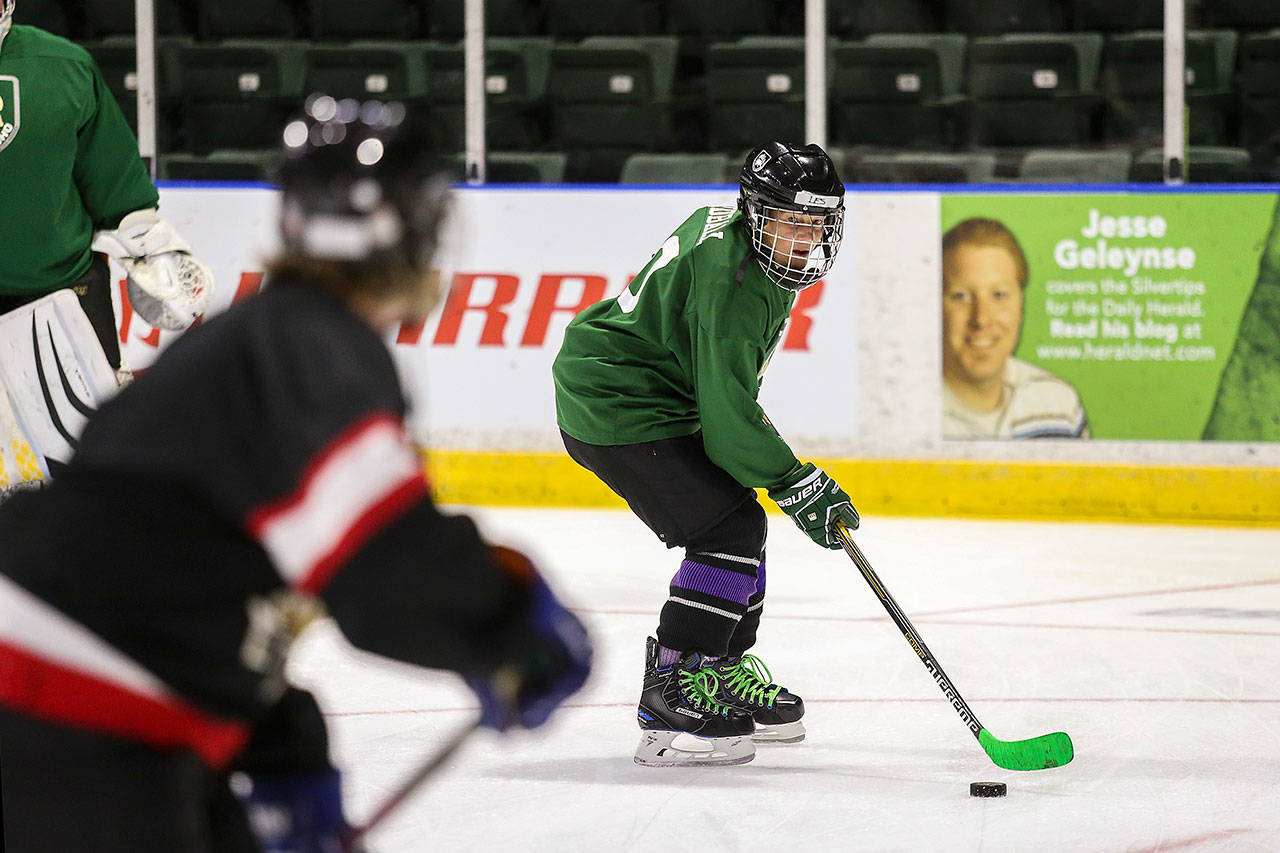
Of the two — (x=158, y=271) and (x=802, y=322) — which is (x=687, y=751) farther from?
(x=802, y=322)

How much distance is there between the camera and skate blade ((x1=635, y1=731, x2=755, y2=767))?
2.85m

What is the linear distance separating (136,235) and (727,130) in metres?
3.63

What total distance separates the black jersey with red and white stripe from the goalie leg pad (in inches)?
65.9

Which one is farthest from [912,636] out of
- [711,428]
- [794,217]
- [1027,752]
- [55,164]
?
[55,164]

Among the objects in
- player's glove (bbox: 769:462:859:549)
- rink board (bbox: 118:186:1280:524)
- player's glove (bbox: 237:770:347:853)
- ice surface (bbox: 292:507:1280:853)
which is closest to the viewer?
player's glove (bbox: 237:770:347:853)

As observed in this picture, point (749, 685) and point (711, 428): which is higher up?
point (711, 428)

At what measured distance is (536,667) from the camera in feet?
3.74

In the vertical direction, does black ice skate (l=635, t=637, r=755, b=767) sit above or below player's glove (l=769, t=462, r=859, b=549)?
below

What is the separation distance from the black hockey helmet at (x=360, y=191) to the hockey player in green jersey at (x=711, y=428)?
1.53m

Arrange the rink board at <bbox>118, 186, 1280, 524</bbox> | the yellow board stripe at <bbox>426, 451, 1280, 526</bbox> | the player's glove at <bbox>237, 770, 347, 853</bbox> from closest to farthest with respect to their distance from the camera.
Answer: the player's glove at <bbox>237, 770, 347, 853</bbox> < the yellow board stripe at <bbox>426, 451, 1280, 526</bbox> < the rink board at <bbox>118, 186, 1280, 524</bbox>

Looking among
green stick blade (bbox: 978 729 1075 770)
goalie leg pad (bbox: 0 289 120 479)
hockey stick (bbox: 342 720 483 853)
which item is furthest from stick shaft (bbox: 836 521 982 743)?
hockey stick (bbox: 342 720 483 853)

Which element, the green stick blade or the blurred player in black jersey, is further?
the green stick blade

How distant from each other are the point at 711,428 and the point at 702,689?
482 millimetres

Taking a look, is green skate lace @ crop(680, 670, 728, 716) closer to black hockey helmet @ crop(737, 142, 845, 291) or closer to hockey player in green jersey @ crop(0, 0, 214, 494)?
black hockey helmet @ crop(737, 142, 845, 291)
